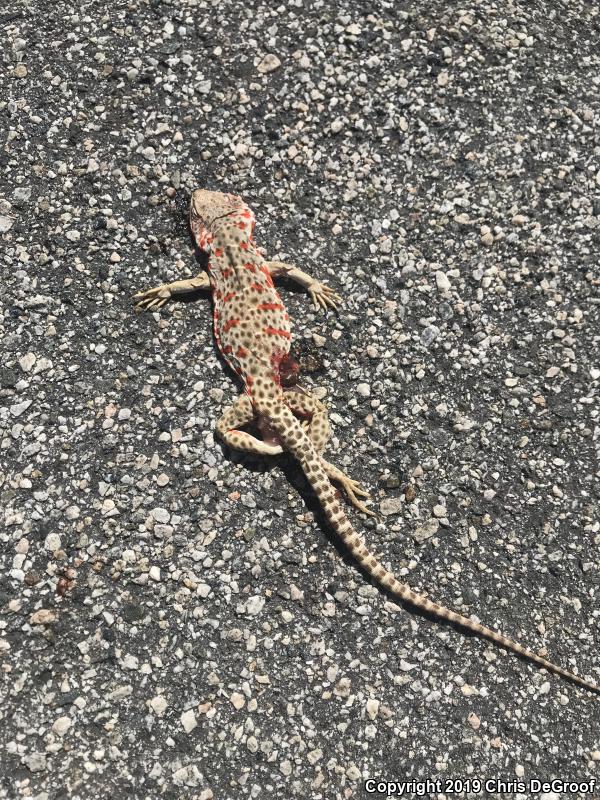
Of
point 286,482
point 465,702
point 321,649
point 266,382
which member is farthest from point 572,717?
point 266,382

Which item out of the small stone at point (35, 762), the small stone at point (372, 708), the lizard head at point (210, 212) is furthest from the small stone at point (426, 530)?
the small stone at point (35, 762)

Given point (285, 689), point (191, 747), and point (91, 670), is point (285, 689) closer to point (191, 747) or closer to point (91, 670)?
point (191, 747)

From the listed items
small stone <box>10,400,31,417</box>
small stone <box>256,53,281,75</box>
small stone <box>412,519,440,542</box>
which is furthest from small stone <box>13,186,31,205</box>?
small stone <box>412,519,440,542</box>

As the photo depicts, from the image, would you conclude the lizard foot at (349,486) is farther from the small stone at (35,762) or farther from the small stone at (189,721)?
→ the small stone at (35,762)

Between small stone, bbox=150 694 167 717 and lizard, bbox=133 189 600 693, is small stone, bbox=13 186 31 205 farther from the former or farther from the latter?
small stone, bbox=150 694 167 717

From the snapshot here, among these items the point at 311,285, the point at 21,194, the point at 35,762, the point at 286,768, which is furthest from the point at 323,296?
the point at 35,762
